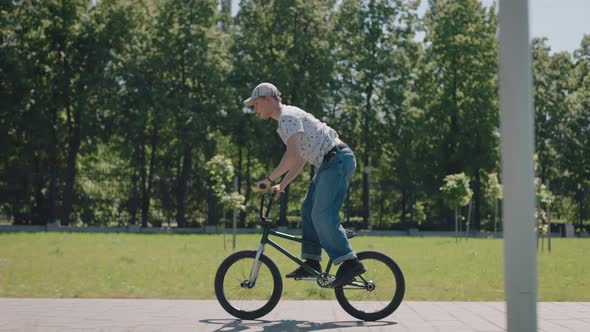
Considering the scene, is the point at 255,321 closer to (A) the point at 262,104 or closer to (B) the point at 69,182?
(A) the point at 262,104

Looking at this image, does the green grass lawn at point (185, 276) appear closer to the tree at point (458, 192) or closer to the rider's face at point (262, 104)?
the rider's face at point (262, 104)

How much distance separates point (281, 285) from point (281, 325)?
1.75 feet

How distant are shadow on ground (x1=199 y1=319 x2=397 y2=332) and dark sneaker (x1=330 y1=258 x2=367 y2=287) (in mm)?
352

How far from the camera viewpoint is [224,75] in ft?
128

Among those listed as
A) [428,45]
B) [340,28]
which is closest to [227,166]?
[340,28]

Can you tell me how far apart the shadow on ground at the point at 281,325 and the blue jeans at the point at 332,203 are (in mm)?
555

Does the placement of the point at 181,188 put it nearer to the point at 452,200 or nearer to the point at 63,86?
the point at 63,86

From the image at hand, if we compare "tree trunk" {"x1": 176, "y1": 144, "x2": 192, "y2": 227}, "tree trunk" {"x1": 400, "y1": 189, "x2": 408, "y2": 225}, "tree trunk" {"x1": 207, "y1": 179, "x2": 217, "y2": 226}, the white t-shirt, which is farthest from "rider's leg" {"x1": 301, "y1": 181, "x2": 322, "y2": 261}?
"tree trunk" {"x1": 400, "y1": 189, "x2": 408, "y2": 225}

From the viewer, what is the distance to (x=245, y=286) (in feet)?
21.4

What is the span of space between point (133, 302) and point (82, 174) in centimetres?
2912

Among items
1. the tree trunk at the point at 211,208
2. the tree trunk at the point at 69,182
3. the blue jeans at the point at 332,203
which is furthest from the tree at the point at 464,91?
the blue jeans at the point at 332,203

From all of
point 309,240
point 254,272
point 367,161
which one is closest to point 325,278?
point 309,240

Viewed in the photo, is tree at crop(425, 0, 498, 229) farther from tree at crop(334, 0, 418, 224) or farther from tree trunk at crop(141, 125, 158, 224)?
tree trunk at crop(141, 125, 158, 224)

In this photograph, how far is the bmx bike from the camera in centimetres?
641
